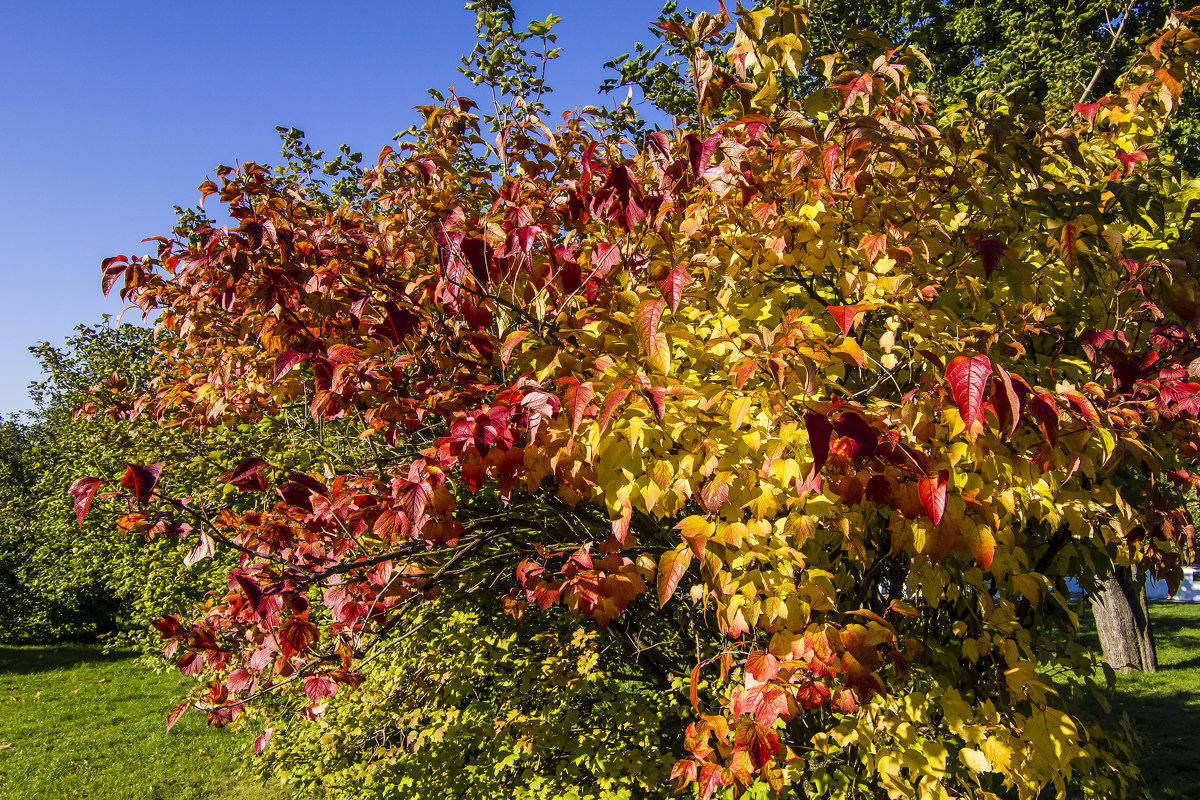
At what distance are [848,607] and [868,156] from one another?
179cm

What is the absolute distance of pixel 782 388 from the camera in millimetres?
1713

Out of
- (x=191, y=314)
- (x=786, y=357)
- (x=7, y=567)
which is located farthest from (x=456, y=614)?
(x=7, y=567)

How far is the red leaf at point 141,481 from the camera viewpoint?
1.71 m

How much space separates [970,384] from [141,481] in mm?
1946

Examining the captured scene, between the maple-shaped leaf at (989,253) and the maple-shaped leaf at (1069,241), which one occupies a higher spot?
the maple-shaped leaf at (1069,241)

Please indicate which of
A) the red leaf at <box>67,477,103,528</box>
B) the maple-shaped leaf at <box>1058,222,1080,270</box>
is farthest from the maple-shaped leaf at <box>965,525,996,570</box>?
the red leaf at <box>67,477,103,528</box>

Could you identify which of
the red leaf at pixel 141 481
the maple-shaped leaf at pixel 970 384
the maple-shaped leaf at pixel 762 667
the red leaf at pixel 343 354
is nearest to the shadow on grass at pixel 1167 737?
the maple-shaped leaf at pixel 762 667

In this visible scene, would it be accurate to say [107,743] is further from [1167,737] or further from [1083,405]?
[1167,737]

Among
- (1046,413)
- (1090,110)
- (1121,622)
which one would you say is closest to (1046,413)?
(1046,413)

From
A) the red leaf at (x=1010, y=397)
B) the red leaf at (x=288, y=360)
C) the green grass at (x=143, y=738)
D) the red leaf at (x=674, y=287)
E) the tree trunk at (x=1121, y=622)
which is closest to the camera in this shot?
the red leaf at (x=1010, y=397)

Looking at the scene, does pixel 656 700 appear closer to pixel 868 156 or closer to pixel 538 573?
pixel 538 573

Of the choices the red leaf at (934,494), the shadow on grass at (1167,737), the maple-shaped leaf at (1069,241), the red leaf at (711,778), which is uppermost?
the maple-shaped leaf at (1069,241)

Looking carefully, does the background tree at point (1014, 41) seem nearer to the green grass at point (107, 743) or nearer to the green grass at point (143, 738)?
the green grass at point (143, 738)

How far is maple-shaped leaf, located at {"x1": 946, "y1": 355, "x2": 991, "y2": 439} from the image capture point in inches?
54.9
